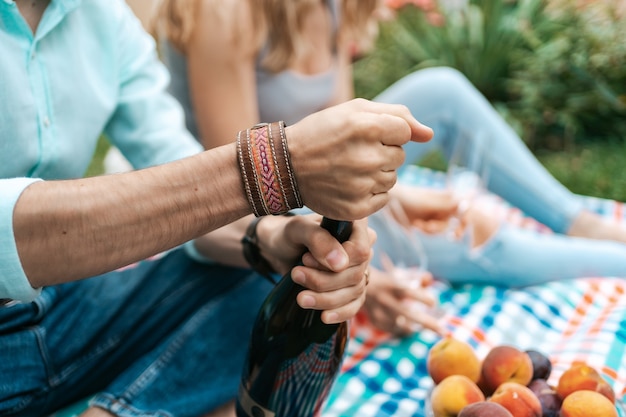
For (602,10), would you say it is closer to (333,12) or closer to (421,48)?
(421,48)

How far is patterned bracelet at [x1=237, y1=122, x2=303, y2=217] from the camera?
842mm

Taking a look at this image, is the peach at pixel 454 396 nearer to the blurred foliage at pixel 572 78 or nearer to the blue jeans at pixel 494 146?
the blue jeans at pixel 494 146

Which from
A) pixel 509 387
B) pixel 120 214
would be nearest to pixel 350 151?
pixel 120 214

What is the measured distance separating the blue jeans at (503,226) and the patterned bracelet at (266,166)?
34.1 inches

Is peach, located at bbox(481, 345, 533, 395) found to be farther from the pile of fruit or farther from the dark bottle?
the dark bottle

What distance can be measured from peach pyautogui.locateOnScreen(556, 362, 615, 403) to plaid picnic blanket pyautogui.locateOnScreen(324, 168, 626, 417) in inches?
9.1

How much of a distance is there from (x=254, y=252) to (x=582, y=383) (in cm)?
64

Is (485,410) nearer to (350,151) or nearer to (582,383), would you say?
(582,383)

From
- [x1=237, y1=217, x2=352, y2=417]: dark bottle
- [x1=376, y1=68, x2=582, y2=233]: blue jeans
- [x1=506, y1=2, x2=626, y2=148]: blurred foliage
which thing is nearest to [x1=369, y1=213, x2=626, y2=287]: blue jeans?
[x1=376, y1=68, x2=582, y2=233]: blue jeans

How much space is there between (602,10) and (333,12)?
78.6 inches

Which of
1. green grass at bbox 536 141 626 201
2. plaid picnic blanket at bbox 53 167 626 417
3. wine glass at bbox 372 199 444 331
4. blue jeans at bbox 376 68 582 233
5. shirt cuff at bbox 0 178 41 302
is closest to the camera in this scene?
shirt cuff at bbox 0 178 41 302

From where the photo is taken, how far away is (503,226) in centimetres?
183

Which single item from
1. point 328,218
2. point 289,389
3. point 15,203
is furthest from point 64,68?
point 289,389

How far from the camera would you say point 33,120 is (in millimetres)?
1075
